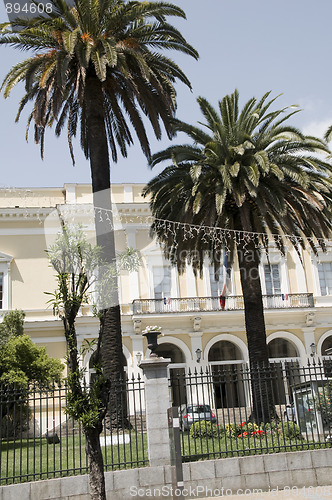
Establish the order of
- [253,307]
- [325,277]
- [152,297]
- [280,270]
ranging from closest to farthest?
[253,307], [152,297], [280,270], [325,277]

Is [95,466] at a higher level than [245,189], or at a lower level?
lower

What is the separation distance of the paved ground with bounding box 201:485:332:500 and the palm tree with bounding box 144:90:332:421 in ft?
18.9

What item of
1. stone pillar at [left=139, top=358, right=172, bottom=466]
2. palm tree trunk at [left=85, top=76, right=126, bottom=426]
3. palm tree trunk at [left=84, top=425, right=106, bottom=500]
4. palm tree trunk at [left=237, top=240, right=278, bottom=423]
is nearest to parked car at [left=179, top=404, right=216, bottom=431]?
stone pillar at [left=139, top=358, right=172, bottom=466]

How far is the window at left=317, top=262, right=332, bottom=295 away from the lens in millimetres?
30797

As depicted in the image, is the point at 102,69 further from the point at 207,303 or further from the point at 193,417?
the point at 207,303

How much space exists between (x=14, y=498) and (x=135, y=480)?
81.7 inches

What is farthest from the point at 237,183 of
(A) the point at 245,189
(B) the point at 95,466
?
(B) the point at 95,466

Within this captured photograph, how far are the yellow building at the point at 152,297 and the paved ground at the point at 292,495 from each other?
57.3 feet

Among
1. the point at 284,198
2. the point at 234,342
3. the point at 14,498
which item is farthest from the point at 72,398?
the point at 234,342

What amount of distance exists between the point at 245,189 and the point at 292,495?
29.9 feet

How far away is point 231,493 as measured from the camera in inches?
402

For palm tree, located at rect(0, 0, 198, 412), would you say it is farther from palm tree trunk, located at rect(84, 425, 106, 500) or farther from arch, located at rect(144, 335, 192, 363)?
arch, located at rect(144, 335, 192, 363)

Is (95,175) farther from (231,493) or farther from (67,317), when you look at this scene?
(231,493)

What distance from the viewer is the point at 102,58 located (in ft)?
47.9
